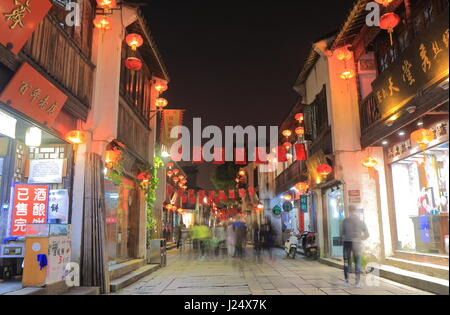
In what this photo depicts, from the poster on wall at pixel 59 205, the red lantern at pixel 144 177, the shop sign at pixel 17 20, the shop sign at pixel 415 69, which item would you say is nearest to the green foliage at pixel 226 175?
the red lantern at pixel 144 177

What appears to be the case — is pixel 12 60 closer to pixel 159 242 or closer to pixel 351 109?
pixel 159 242

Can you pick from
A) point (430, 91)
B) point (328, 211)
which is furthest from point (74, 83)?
point (328, 211)

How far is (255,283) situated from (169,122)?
406 inches

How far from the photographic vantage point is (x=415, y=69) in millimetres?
8383

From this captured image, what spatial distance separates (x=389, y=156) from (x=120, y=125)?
8.86 m

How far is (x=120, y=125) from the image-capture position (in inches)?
451

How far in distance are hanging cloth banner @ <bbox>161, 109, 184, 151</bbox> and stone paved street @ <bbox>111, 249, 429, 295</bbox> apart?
6.83 metres

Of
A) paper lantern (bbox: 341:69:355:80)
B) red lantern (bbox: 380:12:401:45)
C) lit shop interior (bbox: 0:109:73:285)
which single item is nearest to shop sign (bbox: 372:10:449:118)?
red lantern (bbox: 380:12:401:45)

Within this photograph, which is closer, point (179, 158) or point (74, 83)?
point (74, 83)

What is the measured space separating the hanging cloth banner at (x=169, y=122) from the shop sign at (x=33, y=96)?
31.9 feet

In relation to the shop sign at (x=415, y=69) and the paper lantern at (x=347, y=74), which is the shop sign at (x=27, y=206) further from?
the paper lantern at (x=347, y=74)

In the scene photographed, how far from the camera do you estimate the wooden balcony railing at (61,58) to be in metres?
7.20
